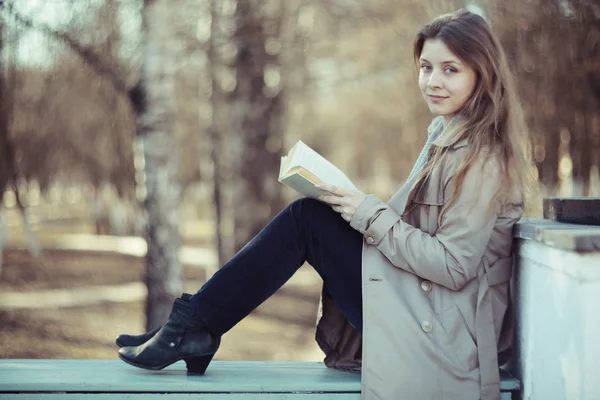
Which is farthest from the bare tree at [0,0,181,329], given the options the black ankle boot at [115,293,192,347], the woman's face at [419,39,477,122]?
the woman's face at [419,39,477,122]

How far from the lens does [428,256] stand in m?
2.34

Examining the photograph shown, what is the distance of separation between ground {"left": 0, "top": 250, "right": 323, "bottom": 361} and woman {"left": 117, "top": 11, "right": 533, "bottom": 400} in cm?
537

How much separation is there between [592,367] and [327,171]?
1015 mm

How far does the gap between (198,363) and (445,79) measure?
1304 mm

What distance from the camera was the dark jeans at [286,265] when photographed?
8.26 ft

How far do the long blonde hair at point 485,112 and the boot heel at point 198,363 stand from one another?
0.87m

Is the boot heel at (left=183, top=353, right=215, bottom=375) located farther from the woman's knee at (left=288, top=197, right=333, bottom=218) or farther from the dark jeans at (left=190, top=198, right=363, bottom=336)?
the woman's knee at (left=288, top=197, right=333, bottom=218)

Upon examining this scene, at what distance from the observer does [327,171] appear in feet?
8.27

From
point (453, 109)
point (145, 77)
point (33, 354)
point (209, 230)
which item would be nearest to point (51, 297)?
point (33, 354)

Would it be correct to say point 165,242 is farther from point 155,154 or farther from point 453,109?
point 453,109

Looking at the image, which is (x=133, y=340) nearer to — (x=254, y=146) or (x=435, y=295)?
(x=435, y=295)

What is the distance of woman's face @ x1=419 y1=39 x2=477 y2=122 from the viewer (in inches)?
100

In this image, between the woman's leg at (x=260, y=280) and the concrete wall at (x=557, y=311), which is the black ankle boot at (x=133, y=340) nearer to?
the woman's leg at (x=260, y=280)

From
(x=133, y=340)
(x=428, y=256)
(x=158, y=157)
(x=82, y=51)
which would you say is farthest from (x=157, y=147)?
(x=428, y=256)
